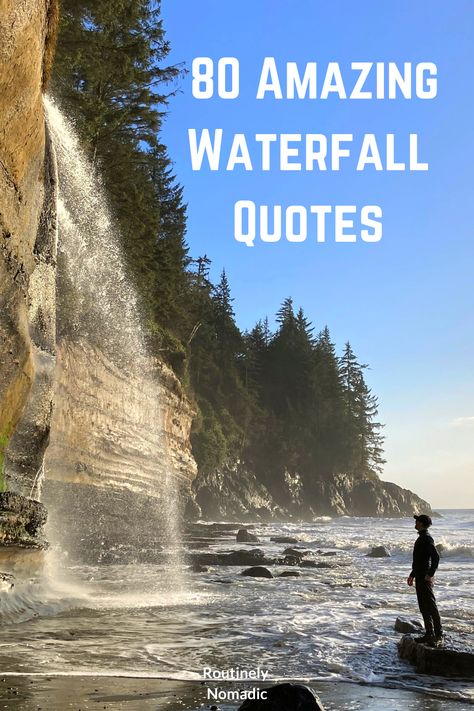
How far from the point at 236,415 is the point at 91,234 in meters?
52.3

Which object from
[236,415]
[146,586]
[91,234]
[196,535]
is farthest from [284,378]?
[146,586]

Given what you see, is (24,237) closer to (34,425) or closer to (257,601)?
(34,425)

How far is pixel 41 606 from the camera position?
37.8ft

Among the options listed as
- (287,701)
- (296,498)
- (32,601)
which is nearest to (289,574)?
(32,601)

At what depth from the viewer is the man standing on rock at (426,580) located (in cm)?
961

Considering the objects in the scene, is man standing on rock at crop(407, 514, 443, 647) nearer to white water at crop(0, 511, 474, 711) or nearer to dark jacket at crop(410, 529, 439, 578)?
dark jacket at crop(410, 529, 439, 578)

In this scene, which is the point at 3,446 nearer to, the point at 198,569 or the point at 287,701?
the point at 287,701

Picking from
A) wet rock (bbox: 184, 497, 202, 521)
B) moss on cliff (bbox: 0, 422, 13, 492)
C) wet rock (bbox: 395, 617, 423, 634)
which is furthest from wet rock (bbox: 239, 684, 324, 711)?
wet rock (bbox: 184, 497, 202, 521)

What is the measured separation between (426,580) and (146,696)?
5.24 m

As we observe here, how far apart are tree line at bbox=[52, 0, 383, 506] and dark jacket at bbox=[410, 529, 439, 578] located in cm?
1778

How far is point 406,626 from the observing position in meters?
10.7

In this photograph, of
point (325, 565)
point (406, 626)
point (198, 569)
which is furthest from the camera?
point (325, 565)

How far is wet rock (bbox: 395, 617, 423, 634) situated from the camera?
34.7 feet

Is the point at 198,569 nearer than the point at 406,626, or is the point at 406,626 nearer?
the point at 406,626
